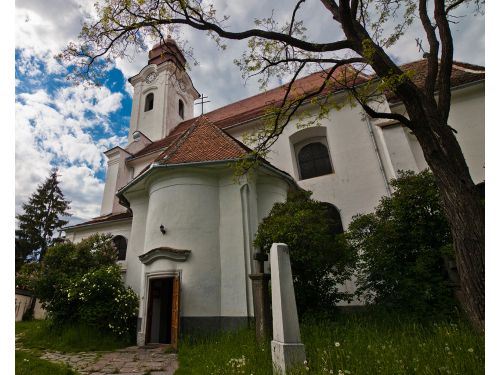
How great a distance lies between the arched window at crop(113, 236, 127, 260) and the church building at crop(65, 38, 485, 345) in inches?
1.9

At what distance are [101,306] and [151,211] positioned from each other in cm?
315

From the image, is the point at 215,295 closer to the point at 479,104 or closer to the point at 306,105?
the point at 306,105

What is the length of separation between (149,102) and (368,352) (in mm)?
23441

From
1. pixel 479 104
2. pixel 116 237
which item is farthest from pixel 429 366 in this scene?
pixel 116 237

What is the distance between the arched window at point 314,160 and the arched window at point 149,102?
47.8 ft

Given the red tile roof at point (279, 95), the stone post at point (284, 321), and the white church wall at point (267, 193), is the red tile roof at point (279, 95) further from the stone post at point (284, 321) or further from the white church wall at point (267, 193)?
the stone post at point (284, 321)

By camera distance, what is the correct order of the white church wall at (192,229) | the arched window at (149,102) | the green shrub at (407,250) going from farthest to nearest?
1. the arched window at (149,102)
2. the white church wall at (192,229)
3. the green shrub at (407,250)

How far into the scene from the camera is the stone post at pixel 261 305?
548 cm

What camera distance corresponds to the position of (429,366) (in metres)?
2.88

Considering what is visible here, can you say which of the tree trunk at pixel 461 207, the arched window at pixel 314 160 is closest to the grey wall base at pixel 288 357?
the tree trunk at pixel 461 207

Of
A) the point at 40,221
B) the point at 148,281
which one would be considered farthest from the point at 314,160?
the point at 40,221

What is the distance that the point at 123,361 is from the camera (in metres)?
6.22

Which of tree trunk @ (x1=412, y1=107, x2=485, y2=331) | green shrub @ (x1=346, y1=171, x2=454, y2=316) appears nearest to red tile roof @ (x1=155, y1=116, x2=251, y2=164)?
green shrub @ (x1=346, y1=171, x2=454, y2=316)

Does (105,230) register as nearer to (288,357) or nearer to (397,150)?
(288,357)
